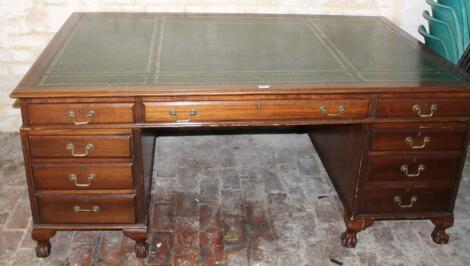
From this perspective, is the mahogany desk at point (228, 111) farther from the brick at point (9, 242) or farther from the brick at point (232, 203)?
the brick at point (232, 203)

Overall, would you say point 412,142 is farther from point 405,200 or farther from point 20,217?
point 20,217

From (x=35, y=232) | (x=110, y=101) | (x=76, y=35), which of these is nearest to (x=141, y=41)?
(x=76, y=35)

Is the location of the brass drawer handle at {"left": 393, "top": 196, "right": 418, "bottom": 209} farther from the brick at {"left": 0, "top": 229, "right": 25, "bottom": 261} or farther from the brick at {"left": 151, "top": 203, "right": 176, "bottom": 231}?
the brick at {"left": 0, "top": 229, "right": 25, "bottom": 261}

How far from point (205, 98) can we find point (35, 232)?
1305 millimetres

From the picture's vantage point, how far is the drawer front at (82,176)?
3.02m

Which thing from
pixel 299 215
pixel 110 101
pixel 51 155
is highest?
pixel 110 101

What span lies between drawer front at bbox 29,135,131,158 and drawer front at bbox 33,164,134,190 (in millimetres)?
68

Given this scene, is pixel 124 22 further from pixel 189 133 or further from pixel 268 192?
pixel 268 192

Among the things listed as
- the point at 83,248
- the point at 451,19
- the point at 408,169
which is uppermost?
the point at 451,19

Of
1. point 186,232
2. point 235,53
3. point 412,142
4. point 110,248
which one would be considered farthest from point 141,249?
point 412,142

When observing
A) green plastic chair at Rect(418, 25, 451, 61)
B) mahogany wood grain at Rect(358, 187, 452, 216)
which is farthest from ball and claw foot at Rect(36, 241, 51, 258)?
green plastic chair at Rect(418, 25, 451, 61)

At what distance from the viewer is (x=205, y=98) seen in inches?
114

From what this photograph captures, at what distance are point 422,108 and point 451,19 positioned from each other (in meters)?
1.27

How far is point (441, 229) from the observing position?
11.5 feet
